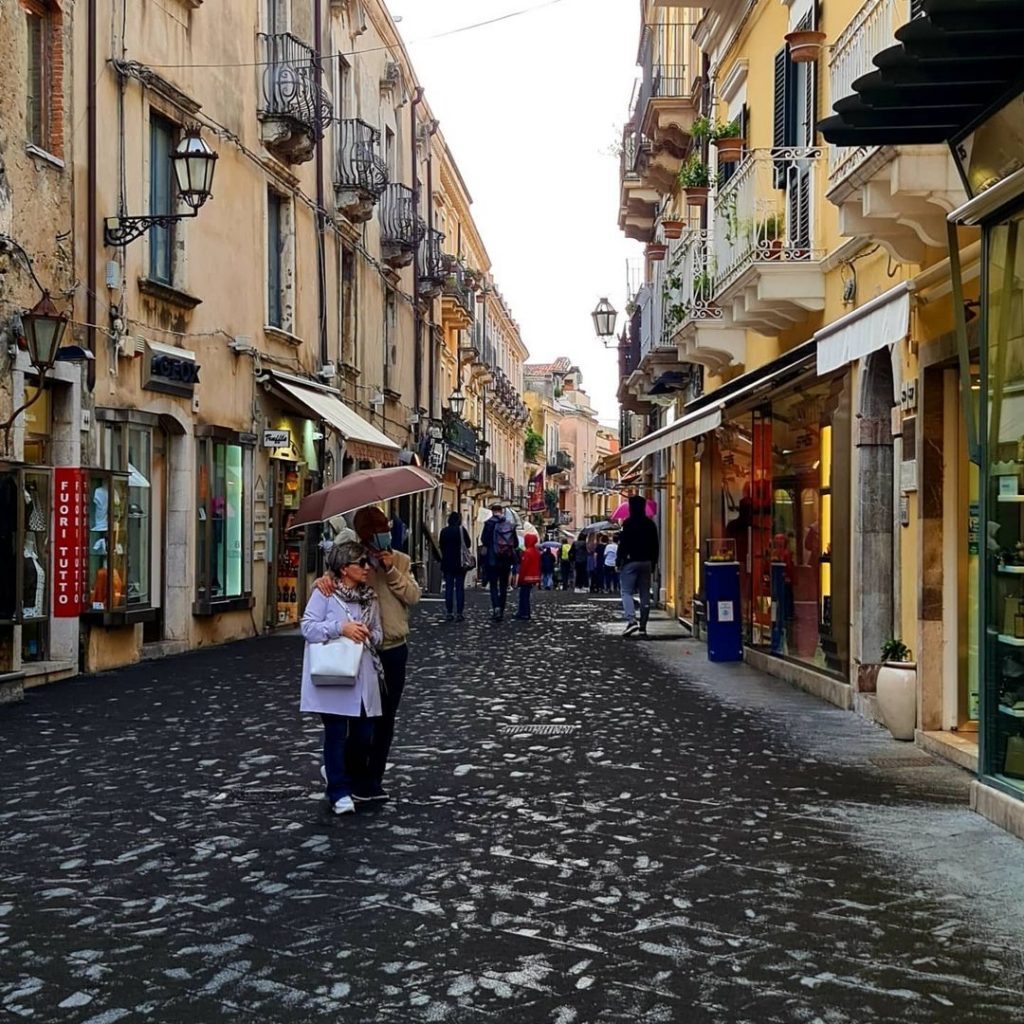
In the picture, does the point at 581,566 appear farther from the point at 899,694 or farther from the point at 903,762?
the point at 903,762

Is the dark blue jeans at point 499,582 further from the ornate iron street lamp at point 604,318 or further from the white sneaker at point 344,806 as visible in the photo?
the white sneaker at point 344,806

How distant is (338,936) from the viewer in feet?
17.5

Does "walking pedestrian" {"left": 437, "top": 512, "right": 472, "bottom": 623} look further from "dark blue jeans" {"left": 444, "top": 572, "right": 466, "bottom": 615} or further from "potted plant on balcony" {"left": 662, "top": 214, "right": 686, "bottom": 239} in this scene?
"potted plant on balcony" {"left": 662, "top": 214, "right": 686, "bottom": 239}

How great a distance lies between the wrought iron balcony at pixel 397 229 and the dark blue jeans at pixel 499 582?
987 centimetres

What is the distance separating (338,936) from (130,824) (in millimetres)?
2419

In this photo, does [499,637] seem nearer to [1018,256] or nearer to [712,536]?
[712,536]

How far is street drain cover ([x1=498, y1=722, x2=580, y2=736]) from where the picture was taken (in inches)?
419

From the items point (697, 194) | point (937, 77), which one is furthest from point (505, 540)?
point (937, 77)

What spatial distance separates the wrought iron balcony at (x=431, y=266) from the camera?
37562mm

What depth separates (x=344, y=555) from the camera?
796 cm

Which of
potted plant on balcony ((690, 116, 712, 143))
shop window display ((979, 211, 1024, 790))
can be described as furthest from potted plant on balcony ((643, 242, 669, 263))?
shop window display ((979, 211, 1024, 790))

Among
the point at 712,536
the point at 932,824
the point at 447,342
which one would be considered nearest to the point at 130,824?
the point at 932,824

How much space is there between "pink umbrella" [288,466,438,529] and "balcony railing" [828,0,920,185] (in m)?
3.59

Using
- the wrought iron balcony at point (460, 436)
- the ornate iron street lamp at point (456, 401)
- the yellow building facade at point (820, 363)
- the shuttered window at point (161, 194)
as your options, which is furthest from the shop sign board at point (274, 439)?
the ornate iron street lamp at point (456, 401)
